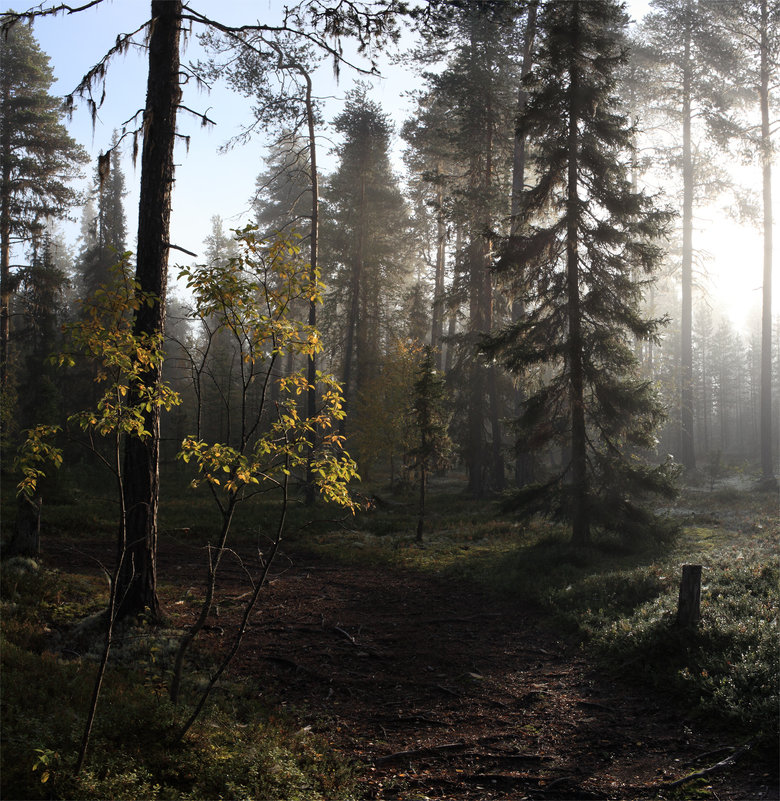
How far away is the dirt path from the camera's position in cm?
506

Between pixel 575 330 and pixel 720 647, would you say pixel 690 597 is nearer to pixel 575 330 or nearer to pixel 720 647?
pixel 720 647

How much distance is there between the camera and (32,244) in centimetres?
2469

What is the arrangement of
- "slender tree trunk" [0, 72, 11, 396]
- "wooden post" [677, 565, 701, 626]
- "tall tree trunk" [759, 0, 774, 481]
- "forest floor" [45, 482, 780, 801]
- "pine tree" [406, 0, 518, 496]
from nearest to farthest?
"forest floor" [45, 482, 780, 801], "wooden post" [677, 565, 701, 626], "pine tree" [406, 0, 518, 496], "slender tree trunk" [0, 72, 11, 396], "tall tree trunk" [759, 0, 774, 481]

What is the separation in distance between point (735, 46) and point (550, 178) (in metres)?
20.8

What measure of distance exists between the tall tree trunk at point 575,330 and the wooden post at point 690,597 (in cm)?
533

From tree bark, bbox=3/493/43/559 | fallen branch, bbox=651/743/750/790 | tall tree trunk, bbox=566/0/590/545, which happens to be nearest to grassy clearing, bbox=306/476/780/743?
fallen branch, bbox=651/743/750/790

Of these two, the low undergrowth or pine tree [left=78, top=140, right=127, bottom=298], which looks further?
pine tree [left=78, top=140, right=127, bottom=298]

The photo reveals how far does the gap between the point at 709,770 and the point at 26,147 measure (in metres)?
30.1

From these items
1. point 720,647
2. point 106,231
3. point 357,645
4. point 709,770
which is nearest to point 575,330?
point 720,647

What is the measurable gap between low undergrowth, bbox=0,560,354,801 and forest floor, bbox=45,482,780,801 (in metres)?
0.49

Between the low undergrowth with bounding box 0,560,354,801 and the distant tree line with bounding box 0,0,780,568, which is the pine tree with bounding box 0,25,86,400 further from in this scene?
the low undergrowth with bounding box 0,560,354,801

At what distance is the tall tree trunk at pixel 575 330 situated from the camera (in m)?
12.8

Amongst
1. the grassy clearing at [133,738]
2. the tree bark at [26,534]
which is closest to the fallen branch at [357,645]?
the grassy clearing at [133,738]

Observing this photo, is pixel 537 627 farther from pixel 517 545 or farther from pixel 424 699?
pixel 517 545
